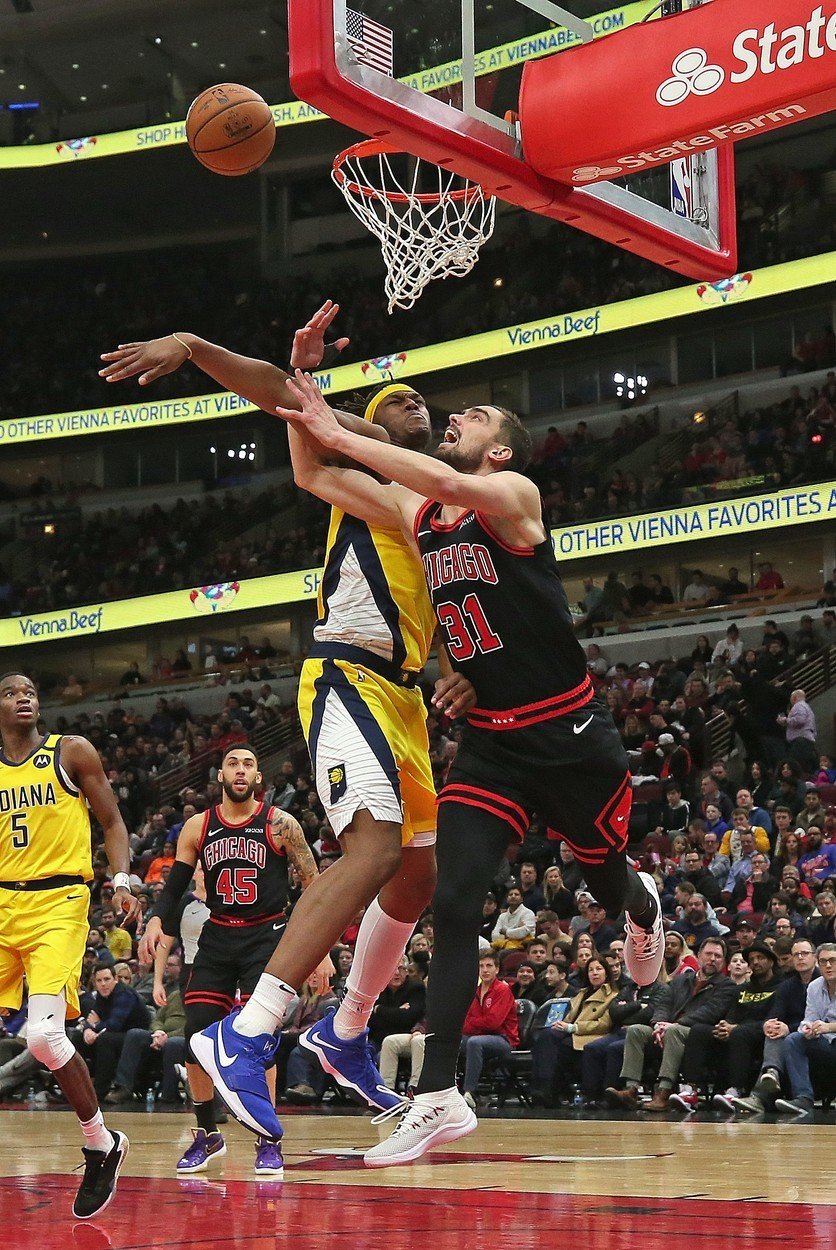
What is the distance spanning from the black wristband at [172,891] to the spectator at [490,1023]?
465 cm

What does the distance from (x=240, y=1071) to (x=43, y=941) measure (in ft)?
5.19

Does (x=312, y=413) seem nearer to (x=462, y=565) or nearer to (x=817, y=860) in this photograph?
(x=462, y=565)

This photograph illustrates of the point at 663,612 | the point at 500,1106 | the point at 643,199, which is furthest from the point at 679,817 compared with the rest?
the point at 643,199

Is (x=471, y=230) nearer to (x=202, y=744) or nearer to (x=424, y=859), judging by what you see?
(x=424, y=859)

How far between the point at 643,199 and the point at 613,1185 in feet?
12.9

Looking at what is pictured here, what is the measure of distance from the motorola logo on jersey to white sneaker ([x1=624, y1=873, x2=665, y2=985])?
1.35 m

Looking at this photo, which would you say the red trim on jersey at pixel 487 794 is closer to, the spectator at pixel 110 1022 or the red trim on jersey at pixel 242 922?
the red trim on jersey at pixel 242 922

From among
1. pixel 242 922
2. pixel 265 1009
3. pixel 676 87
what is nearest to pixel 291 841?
pixel 242 922

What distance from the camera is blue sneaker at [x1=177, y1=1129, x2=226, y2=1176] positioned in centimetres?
690

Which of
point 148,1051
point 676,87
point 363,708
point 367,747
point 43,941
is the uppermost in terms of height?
point 676,87

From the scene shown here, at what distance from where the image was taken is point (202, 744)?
2600cm

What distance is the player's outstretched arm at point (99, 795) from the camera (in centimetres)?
633

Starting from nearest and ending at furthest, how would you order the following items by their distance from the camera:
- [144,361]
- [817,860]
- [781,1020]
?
1. [144,361]
2. [781,1020]
3. [817,860]

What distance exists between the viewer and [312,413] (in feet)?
16.4
